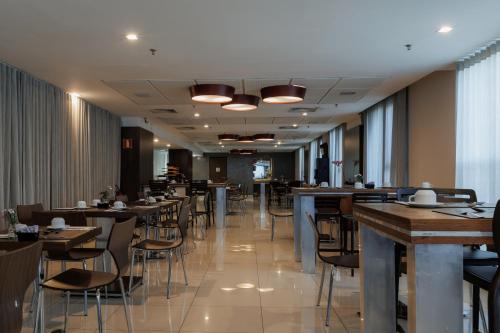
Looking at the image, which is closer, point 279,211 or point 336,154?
point 279,211

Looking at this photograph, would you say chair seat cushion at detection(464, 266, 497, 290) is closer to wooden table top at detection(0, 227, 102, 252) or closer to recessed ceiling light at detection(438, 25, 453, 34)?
wooden table top at detection(0, 227, 102, 252)

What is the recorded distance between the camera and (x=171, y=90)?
6.96m

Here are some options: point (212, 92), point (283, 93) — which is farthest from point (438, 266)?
point (212, 92)

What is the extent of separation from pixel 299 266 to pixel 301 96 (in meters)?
3.01

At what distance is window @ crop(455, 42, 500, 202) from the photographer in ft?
15.8

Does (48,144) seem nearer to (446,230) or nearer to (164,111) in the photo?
(164,111)

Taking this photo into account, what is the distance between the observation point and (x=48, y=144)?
671 centimetres

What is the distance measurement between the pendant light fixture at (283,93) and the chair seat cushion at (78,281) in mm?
4537

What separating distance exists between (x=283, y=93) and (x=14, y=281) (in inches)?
210

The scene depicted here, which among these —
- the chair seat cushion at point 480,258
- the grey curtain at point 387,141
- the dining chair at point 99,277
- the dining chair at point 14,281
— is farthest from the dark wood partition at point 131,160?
the chair seat cushion at point 480,258

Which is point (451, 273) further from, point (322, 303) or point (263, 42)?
point (263, 42)

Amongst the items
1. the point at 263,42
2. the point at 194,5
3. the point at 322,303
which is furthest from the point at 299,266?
the point at 194,5

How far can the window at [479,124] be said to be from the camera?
4816 millimetres

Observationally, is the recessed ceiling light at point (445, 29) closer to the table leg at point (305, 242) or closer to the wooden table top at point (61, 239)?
the table leg at point (305, 242)
